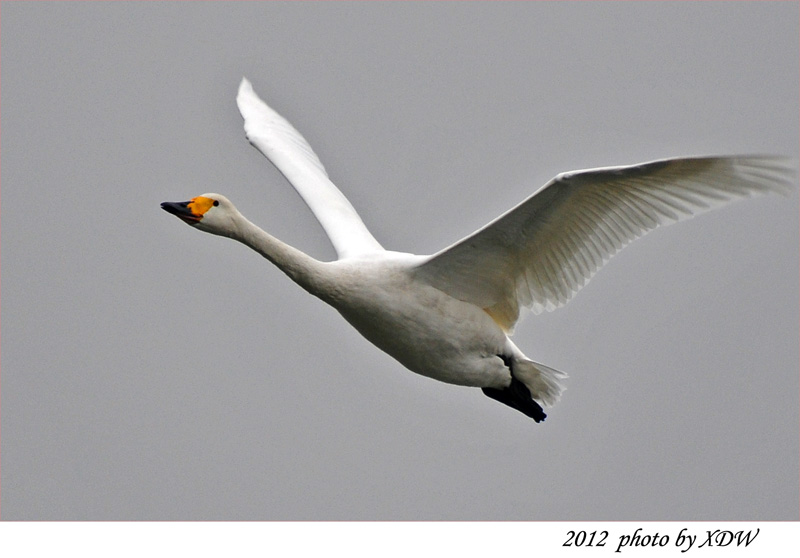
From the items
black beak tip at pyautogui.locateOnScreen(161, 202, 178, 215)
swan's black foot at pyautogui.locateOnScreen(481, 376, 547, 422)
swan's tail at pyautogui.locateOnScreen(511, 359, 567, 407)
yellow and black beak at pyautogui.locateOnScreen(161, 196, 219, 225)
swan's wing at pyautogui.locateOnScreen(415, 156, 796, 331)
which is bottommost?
black beak tip at pyautogui.locateOnScreen(161, 202, 178, 215)

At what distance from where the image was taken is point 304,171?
1287cm

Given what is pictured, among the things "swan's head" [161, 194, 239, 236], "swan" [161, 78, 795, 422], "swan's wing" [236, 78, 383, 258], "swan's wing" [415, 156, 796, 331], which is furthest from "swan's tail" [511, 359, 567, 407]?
"swan's head" [161, 194, 239, 236]

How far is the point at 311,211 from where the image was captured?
12.3 meters

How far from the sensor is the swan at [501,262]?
983cm

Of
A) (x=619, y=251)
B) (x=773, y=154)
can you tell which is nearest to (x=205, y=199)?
(x=619, y=251)

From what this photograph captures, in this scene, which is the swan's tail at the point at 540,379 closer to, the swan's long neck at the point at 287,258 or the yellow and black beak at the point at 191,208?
the swan's long neck at the point at 287,258

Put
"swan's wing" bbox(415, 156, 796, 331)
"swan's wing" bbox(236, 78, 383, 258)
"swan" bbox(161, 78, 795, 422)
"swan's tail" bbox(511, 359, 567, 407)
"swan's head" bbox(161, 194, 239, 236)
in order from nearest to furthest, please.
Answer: "swan's wing" bbox(415, 156, 796, 331), "swan" bbox(161, 78, 795, 422), "swan's head" bbox(161, 194, 239, 236), "swan's tail" bbox(511, 359, 567, 407), "swan's wing" bbox(236, 78, 383, 258)

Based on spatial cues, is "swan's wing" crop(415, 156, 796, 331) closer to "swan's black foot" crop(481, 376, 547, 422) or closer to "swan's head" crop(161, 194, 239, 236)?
"swan's black foot" crop(481, 376, 547, 422)

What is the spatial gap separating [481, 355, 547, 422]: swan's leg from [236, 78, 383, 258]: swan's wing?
5.27 feet

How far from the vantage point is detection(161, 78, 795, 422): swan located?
983 cm

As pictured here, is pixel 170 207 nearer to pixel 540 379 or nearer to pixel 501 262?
pixel 501 262

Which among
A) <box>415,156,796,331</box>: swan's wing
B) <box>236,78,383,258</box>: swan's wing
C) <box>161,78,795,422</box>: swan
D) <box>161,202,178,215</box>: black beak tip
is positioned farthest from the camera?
<box>236,78,383,258</box>: swan's wing

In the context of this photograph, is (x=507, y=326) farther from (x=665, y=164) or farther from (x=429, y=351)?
(x=665, y=164)

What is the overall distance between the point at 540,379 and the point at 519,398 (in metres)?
0.24
